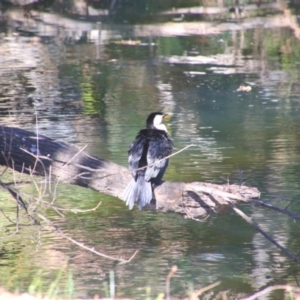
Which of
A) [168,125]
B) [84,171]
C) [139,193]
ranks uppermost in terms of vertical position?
[84,171]

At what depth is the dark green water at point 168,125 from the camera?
17.7 feet

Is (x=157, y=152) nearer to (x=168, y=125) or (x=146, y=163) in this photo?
(x=146, y=163)

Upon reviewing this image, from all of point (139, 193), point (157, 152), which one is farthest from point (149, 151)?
point (139, 193)

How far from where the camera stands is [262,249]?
576 cm

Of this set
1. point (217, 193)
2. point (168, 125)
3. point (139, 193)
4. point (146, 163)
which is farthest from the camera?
point (168, 125)

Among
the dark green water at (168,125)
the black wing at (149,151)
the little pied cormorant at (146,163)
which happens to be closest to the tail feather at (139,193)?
the little pied cormorant at (146,163)

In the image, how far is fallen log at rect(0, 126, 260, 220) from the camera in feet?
17.0

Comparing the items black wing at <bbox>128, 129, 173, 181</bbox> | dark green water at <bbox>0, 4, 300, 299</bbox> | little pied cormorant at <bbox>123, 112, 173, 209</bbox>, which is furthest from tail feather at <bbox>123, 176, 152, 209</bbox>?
dark green water at <bbox>0, 4, 300, 299</bbox>

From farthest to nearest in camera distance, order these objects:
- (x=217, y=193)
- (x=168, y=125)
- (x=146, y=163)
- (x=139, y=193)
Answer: (x=168, y=125)
(x=146, y=163)
(x=139, y=193)
(x=217, y=193)

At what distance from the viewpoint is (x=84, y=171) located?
5.39 m

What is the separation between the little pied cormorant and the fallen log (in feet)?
0.27

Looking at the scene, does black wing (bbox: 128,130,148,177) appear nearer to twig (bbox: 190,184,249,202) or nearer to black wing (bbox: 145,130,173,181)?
black wing (bbox: 145,130,173,181)

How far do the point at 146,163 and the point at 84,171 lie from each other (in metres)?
0.47

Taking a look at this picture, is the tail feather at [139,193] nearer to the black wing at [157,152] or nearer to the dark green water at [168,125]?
the black wing at [157,152]
